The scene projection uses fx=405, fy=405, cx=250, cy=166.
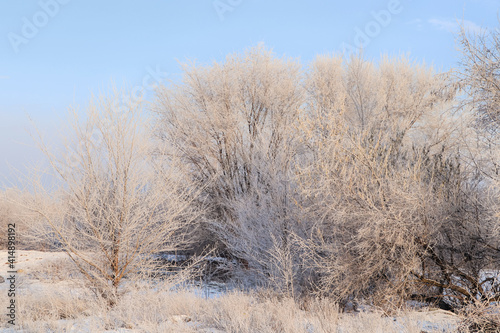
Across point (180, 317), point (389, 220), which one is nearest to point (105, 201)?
point (180, 317)

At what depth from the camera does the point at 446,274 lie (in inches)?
299

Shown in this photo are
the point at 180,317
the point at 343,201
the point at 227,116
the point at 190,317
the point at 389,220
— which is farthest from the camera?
the point at 227,116

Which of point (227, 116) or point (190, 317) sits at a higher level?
point (227, 116)

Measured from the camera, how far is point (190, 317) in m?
6.48

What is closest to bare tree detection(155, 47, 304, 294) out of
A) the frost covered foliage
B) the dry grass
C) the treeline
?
the frost covered foliage

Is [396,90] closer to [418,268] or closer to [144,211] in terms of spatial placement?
Result: [418,268]

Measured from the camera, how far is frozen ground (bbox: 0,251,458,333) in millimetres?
5613

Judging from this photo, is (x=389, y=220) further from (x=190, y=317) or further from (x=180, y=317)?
(x=180, y=317)

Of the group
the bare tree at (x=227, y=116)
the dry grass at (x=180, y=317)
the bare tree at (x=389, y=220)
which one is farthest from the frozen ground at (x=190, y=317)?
the bare tree at (x=227, y=116)

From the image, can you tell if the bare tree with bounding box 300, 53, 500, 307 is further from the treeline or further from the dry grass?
the dry grass

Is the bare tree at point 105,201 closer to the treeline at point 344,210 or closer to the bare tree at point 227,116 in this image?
the treeline at point 344,210

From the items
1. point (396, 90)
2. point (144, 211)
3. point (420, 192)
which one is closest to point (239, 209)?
point (144, 211)

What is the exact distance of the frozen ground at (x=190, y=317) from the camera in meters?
5.61

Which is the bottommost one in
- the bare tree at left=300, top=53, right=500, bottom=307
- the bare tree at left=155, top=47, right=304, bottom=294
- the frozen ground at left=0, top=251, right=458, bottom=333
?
the frozen ground at left=0, top=251, right=458, bottom=333
